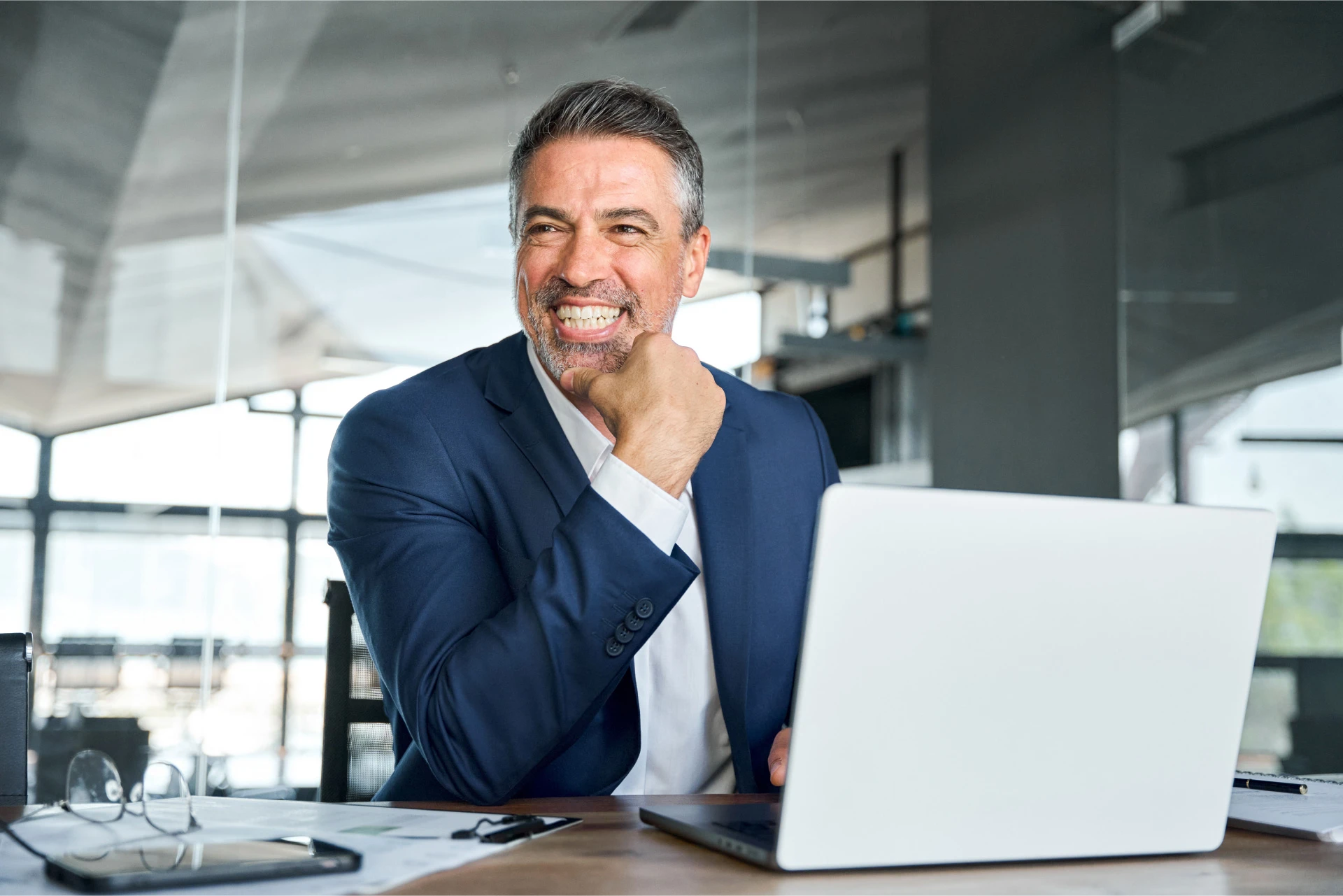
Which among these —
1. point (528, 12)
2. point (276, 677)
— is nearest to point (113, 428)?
point (276, 677)

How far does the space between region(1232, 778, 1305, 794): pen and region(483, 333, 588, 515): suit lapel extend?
0.71m

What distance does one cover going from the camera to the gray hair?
1.46m

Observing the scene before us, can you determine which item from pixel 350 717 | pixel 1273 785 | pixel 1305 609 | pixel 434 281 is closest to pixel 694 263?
pixel 350 717

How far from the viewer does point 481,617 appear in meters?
1.14

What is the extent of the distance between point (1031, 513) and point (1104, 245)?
333cm

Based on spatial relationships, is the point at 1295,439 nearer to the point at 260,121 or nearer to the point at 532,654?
the point at 260,121

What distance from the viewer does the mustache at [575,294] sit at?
57.3 inches

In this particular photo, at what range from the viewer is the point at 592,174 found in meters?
1.45

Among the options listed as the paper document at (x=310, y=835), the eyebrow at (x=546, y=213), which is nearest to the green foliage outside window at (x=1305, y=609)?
the eyebrow at (x=546, y=213)

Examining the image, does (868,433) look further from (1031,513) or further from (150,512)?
(1031,513)

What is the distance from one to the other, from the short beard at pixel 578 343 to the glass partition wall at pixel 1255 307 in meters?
2.54

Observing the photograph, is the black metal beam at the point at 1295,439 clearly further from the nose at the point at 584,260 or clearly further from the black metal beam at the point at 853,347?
the nose at the point at 584,260

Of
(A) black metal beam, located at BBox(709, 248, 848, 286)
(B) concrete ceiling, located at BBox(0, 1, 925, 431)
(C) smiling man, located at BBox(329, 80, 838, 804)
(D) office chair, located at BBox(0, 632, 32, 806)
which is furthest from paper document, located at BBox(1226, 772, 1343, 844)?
(A) black metal beam, located at BBox(709, 248, 848, 286)

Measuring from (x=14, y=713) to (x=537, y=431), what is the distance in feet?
1.93
